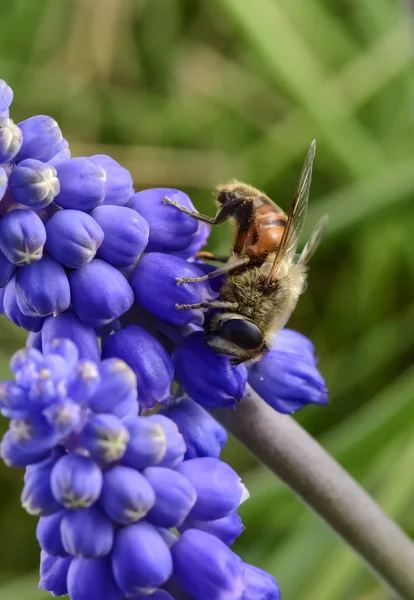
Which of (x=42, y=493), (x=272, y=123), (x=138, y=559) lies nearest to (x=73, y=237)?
(x=42, y=493)

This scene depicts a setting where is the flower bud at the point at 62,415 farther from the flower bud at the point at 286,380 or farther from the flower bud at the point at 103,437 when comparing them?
the flower bud at the point at 286,380

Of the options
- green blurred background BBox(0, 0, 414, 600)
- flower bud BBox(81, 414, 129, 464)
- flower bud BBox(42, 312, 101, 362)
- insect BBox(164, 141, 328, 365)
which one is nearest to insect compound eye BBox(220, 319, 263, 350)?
insect BBox(164, 141, 328, 365)

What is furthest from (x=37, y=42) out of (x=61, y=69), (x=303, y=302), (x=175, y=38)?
(x=303, y=302)

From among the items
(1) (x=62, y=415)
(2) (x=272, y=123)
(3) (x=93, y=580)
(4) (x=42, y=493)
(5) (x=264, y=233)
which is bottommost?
(2) (x=272, y=123)

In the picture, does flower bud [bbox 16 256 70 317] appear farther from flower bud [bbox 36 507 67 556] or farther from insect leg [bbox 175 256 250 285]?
flower bud [bbox 36 507 67 556]

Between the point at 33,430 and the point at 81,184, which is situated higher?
the point at 81,184

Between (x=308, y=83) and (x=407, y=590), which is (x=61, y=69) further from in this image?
(x=407, y=590)

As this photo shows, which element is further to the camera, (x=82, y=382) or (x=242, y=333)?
(x=242, y=333)

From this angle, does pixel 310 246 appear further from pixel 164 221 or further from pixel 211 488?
pixel 211 488
